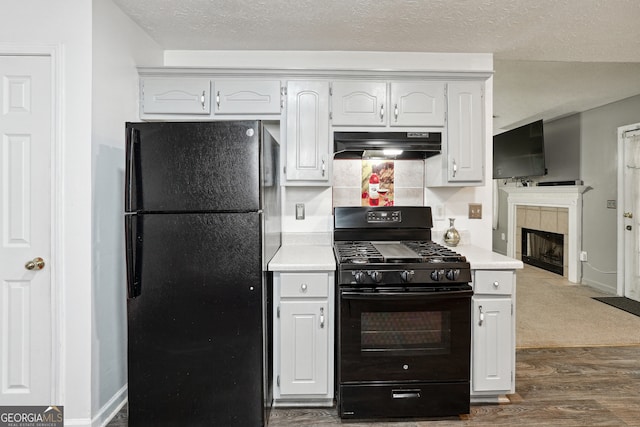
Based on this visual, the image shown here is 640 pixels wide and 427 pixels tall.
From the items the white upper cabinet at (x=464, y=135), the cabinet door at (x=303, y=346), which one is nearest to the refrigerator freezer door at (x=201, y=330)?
the cabinet door at (x=303, y=346)

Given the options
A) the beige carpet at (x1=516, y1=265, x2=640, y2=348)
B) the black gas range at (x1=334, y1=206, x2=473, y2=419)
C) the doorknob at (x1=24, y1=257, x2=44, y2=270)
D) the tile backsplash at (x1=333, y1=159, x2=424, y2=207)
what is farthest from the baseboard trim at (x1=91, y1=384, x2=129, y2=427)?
the beige carpet at (x1=516, y1=265, x2=640, y2=348)

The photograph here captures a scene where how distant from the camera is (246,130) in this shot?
6.18ft

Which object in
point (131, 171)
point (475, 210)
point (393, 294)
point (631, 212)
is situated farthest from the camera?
point (631, 212)

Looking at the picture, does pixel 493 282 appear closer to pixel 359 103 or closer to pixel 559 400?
pixel 559 400

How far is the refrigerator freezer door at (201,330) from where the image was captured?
190 centimetres

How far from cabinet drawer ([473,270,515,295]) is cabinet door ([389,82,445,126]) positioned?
3.58 ft

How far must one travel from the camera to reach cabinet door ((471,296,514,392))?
7.02ft

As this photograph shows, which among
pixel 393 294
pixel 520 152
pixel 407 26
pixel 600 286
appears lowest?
pixel 600 286

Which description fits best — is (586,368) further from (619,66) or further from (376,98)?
(619,66)

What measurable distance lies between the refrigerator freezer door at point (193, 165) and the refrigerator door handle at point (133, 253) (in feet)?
0.28

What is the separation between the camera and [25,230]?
1935 millimetres

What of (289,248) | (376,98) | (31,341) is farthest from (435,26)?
(31,341)

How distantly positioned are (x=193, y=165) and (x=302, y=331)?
3.76ft

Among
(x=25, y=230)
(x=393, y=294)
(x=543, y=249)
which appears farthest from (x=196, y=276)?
(x=543, y=249)
